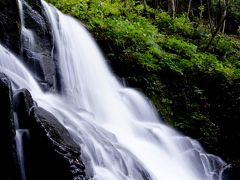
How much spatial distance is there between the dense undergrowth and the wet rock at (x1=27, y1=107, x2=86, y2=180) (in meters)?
4.64

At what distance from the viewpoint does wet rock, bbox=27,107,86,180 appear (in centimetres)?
445

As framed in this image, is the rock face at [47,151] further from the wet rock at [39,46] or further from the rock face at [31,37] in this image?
the wet rock at [39,46]

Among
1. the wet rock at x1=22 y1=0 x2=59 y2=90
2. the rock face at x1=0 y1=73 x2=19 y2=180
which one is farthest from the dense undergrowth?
the rock face at x1=0 y1=73 x2=19 y2=180

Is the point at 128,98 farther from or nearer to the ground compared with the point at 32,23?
nearer to the ground

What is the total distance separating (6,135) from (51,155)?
0.49 metres

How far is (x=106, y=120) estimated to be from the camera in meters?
8.05

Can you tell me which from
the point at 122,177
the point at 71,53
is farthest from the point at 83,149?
the point at 71,53

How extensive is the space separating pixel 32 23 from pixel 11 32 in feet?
3.00

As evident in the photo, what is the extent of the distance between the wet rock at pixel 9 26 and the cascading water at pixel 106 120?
0.22m

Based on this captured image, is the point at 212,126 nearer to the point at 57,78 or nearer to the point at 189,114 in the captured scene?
the point at 189,114

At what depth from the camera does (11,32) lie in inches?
262

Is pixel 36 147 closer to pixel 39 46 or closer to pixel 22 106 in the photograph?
pixel 22 106

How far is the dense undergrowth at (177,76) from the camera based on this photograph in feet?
30.1

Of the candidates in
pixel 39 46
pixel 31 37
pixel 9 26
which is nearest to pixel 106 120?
pixel 39 46
